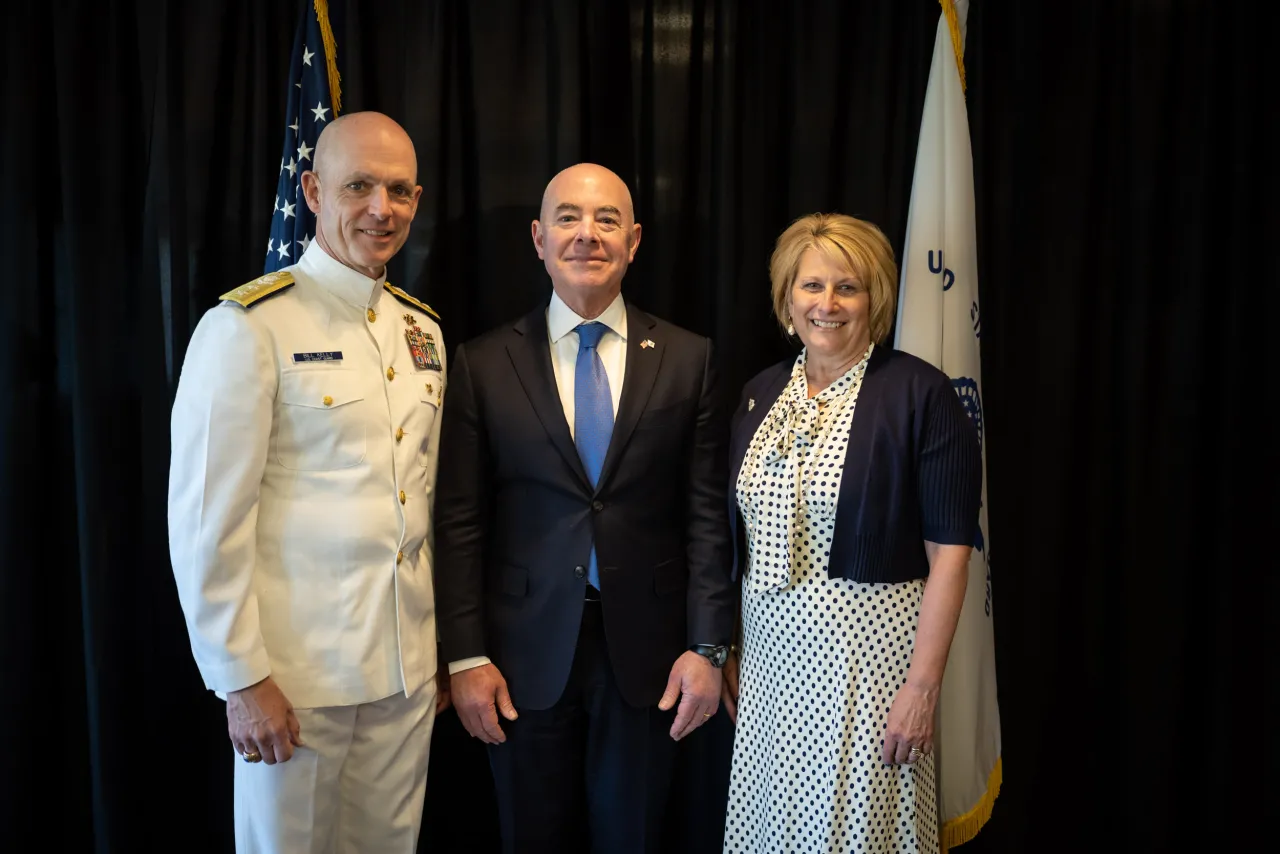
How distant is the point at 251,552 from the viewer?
158 cm

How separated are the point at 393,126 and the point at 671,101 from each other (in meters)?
0.93

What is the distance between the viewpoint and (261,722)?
1564mm

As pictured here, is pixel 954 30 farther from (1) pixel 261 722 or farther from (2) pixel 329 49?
(1) pixel 261 722

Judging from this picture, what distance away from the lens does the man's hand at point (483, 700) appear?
1.81m

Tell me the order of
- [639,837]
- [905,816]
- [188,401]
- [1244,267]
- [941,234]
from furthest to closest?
[1244,267] < [941,234] < [639,837] < [905,816] < [188,401]

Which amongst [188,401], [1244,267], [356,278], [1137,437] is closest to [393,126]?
[356,278]

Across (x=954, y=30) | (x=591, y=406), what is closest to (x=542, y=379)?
(x=591, y=406)

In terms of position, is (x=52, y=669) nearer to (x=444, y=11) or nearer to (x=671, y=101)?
(x=444, y=11)

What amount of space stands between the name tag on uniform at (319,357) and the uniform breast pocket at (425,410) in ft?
0.61

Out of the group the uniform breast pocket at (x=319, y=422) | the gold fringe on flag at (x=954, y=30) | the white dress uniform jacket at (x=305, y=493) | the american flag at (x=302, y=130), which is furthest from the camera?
the gold fringe on flag at (x=954, y=30)

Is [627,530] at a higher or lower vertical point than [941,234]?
lower

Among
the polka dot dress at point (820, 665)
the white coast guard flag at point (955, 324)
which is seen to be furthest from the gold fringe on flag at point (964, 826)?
the polka dot dress at point (820, 665)

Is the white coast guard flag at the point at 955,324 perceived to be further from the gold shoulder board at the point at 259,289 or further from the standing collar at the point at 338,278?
the gold shoulder board at the point at 259,289

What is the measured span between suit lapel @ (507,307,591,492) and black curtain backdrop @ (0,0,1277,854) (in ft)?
1.76
